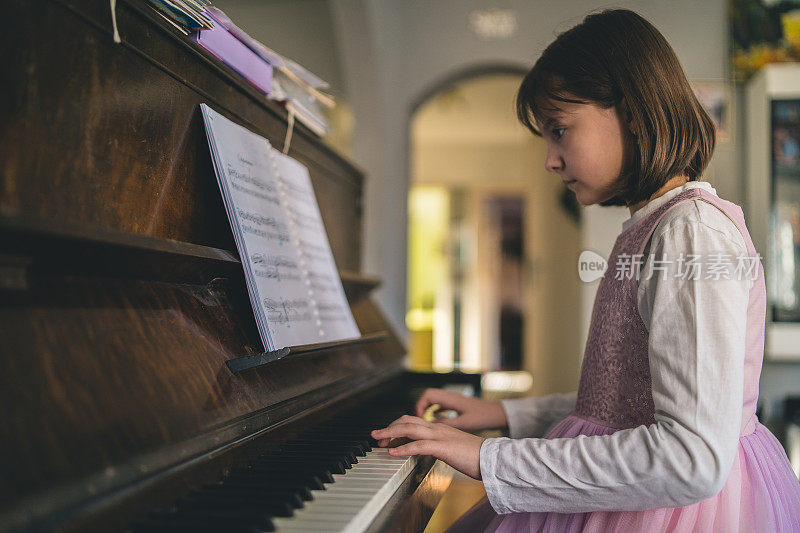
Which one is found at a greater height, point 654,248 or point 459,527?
point 654,248

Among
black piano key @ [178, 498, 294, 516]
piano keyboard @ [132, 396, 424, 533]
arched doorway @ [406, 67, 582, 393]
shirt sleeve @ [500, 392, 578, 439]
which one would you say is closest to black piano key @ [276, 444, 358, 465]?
piano keyboard @ [132, 396, 424, 533]

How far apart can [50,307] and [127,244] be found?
0.11m

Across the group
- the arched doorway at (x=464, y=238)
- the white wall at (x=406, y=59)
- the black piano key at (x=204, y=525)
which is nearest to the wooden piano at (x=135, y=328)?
the black piano key at (x=204, y=525)

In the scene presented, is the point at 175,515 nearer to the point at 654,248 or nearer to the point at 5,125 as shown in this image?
the point at 5,125

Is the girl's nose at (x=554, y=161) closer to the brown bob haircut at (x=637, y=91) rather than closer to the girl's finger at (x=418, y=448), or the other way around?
the brown bob haircut at (x=637, y=91)

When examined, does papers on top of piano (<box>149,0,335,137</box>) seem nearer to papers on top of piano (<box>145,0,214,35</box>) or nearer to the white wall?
papers on top of piano (<box>145,0,214,35</box>)

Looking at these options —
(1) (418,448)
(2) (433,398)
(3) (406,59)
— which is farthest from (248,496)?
(3) (406,59)

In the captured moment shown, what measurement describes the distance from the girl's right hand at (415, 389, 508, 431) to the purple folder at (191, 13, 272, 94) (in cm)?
75

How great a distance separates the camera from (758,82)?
335 cm

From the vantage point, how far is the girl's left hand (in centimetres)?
90

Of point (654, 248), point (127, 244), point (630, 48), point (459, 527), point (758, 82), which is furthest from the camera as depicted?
point (758, 82)

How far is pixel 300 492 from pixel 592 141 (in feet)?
2.23

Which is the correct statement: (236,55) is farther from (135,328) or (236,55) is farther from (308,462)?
(308,462)

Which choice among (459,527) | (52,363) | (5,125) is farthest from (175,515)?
(459,527)
